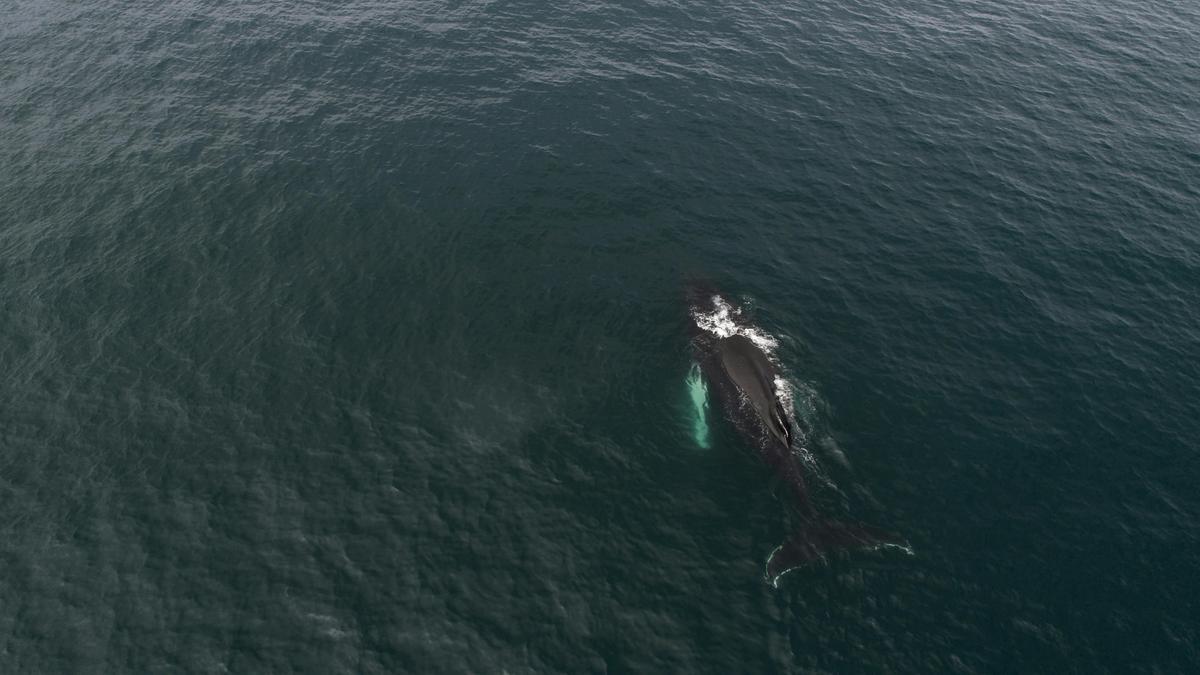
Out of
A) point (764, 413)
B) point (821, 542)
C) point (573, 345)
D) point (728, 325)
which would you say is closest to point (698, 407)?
point (764, 413)

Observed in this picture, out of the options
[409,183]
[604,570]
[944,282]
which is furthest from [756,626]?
[409,183]

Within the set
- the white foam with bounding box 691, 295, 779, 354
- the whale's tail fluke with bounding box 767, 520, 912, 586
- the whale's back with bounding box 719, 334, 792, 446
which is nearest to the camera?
the whale's tail fluke with bounding box 767, 520, 912, 586

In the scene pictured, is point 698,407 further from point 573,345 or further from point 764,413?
point 573,345

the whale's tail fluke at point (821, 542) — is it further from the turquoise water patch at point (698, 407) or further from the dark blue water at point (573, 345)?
the turquoise water patch at point (698, 407)

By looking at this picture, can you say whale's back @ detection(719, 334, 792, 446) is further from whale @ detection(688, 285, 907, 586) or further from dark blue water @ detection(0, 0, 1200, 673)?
dark blue water @ detection(0, 0, 1200, 673)

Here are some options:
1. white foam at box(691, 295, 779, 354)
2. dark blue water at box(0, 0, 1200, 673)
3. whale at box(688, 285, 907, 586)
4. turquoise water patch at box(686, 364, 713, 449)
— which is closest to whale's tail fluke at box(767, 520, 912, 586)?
whale at box(688, 285, 907, 586)

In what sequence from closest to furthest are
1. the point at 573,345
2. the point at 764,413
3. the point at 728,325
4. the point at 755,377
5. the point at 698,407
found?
the point at 764,413, the point at 698,407, the point at 755,377, the point at 573,345, the point at 728,325
